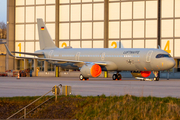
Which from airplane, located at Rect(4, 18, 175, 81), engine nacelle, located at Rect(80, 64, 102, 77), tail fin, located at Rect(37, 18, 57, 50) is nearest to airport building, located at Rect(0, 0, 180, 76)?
tail fin, located at Rect(37, 18, 57, 50)

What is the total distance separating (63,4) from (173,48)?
21.2 metres

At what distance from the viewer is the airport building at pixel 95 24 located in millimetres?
52531

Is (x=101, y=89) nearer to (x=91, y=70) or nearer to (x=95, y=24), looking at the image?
(x=91, y=70)

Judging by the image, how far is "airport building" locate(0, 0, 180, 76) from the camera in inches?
2068

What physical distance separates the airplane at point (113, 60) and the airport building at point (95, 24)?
11430 millimetres

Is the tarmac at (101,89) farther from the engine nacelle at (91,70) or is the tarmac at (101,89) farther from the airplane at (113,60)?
the engine nacelle at (91,70)

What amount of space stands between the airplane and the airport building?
1143 centimetres

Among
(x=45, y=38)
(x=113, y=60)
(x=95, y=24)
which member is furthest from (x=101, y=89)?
(x=95, y=24)

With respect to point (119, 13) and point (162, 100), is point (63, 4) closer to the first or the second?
point (119, 13)

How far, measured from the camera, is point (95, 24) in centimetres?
5669

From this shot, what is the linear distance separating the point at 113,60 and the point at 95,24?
17594 mm

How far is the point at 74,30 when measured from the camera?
58000 mm

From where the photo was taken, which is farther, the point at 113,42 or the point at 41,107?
the point at 113,42

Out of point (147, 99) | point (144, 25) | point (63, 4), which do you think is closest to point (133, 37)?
point (144, 25)
